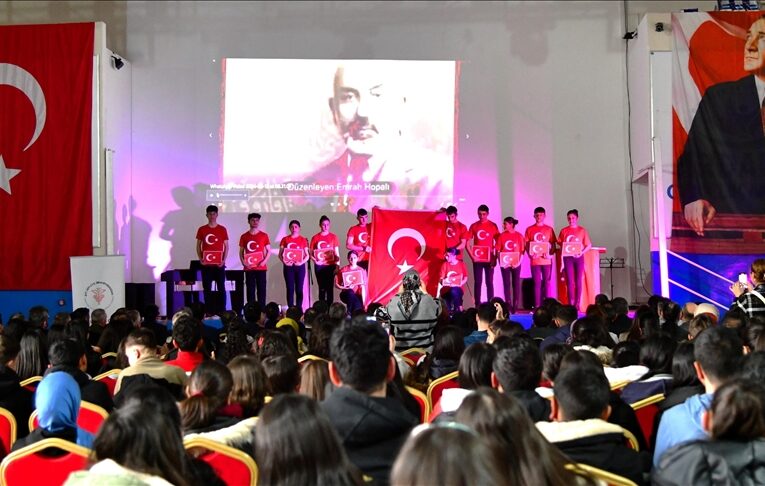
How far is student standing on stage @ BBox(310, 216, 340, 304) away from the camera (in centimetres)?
1164

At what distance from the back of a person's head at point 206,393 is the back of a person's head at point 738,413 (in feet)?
5.14

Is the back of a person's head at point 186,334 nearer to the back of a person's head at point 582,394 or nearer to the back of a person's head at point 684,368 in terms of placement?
the back of a person's head at point 684,368

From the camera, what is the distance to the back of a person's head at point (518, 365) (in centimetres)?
294

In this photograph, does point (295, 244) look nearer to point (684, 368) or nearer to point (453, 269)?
point (453, 269)

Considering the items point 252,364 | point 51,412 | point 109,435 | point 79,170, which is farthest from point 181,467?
point 79,170

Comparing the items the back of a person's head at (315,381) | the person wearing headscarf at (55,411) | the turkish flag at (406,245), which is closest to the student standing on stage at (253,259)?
the turkish flag at (406,245)

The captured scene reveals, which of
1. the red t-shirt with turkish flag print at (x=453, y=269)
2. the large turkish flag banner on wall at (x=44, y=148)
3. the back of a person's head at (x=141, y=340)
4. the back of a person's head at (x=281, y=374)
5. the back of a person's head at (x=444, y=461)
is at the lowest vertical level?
the back of a person's head at (x=281, y=374)

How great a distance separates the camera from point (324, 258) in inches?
459

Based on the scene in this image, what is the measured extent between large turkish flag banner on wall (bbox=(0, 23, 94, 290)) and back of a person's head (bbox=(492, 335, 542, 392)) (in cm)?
1026

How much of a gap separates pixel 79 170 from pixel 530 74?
683 centimetres

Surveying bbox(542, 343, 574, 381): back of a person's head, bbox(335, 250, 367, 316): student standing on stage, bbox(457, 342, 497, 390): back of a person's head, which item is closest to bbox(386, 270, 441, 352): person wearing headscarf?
bbox(542, 343, 574, 381): back of a person's head

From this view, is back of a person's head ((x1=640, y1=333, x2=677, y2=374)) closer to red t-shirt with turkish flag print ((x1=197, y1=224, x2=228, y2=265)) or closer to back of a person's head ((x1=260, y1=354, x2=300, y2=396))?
back of a person's head ((x1=260, y1=354, x2=300, y2=396))

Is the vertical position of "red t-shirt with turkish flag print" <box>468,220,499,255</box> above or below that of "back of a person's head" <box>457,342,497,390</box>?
above

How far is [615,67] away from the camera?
13516 mm
